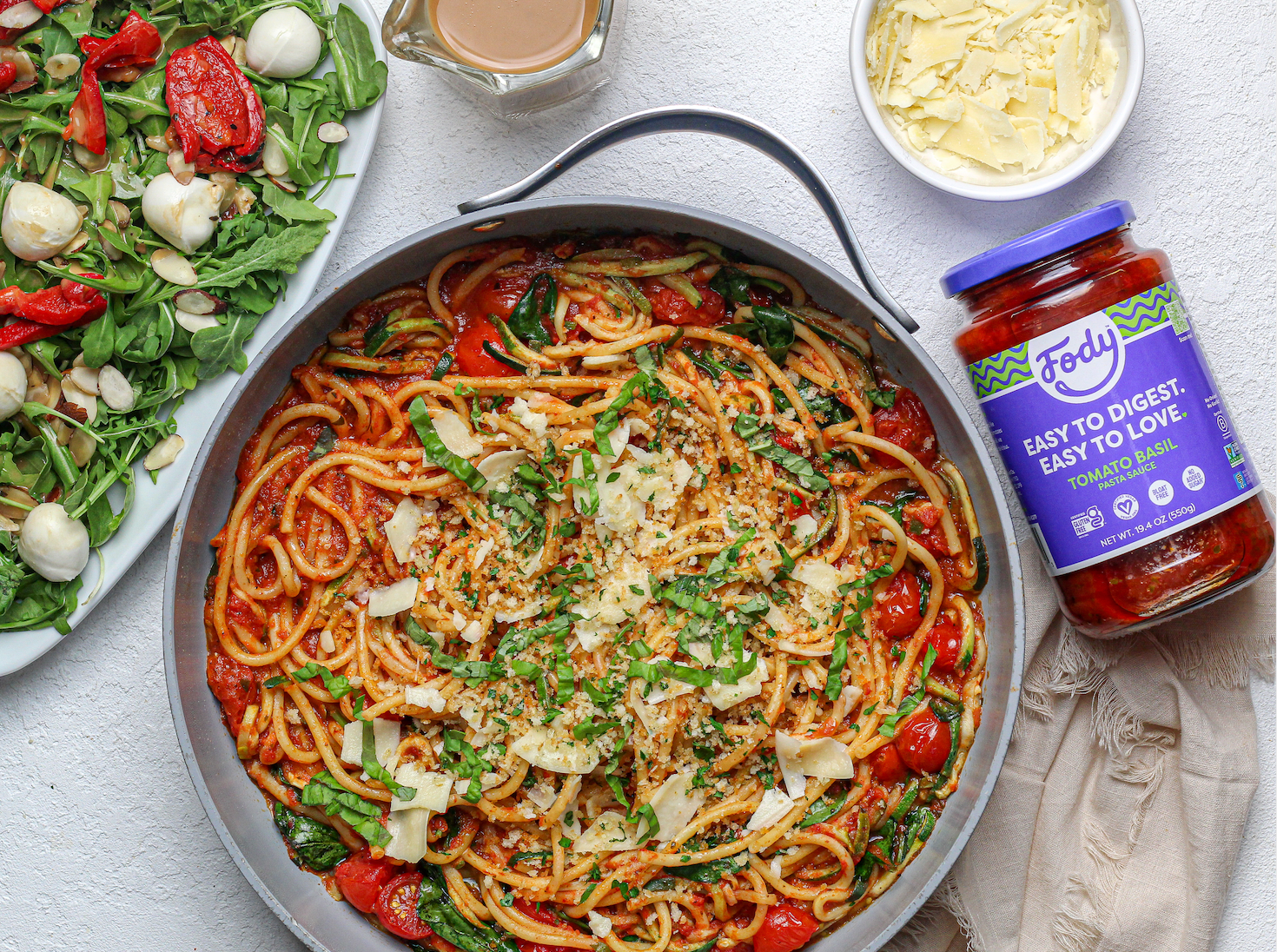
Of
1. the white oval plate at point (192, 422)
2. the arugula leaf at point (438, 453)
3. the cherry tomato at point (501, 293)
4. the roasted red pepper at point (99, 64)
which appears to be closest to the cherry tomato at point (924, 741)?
the arugula leaf at point (438, 453)

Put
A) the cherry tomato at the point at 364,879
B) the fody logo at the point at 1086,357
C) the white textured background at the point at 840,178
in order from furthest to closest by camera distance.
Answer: the white textured background at the point at 840,178 → the cherry tomato at the point at 364,879 → the fody logo at the point at 1086,357

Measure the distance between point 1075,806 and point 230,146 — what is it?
3765 millimetres

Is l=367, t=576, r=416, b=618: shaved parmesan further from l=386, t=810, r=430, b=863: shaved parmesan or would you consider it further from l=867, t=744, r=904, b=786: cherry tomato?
l=867, t=744, r=904, b=786: cherry tomato

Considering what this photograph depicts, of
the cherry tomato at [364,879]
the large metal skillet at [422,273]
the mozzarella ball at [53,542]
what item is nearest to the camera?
the large metal skillet at [422,273]

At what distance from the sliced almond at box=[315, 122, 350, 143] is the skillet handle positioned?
0.67m

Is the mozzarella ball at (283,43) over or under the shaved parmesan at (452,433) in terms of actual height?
over

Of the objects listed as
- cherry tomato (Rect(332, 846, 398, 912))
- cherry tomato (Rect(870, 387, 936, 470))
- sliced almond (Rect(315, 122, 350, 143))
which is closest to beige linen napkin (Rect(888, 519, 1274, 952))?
cherry tomato (Rect(870, 387, 936, 470))

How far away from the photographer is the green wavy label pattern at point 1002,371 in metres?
2.74

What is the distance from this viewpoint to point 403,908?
3.01 metres

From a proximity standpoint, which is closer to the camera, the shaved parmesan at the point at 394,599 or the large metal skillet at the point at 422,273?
the large metal skillet at the point at 422,273

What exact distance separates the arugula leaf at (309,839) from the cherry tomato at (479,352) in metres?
1.59

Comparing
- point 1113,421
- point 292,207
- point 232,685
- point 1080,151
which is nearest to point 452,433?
point 292,207

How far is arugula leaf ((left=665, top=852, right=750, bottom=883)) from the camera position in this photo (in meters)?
2.95

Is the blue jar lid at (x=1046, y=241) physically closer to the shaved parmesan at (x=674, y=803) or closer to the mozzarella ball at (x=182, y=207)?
the shaved parmesan at (x=674, y=803)
